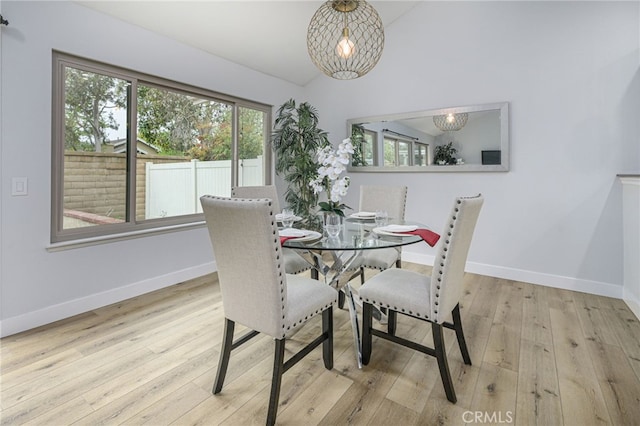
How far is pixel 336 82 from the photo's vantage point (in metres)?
4.61

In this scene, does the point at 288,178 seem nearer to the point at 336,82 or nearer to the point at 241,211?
the point at 336,82

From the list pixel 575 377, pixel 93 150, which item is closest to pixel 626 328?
pixel 575 377

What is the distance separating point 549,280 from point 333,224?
2653 mm

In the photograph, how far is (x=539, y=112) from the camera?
3.28 meters

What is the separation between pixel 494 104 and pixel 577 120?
75cm

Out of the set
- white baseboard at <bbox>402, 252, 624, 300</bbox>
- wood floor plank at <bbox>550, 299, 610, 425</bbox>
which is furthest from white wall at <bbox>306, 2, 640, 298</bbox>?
wood floor plank at <bbox>550, 299, 610, 425</bbox>

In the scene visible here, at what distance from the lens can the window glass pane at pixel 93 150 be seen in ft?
8.50

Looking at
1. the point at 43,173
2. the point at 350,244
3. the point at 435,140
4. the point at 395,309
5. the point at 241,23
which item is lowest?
the point at 395,309

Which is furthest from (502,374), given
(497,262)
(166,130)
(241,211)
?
(166,130)

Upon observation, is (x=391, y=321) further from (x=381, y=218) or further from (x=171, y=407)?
(x=171, y=407)

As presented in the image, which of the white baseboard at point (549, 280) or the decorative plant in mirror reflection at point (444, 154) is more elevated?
the decorative plant in mirror reflection at point (444, 154)

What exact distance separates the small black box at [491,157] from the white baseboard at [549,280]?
116 cm

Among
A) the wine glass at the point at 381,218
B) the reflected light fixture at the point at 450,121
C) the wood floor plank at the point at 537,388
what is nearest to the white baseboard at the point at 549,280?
the wood floor plank at the point at 537,388

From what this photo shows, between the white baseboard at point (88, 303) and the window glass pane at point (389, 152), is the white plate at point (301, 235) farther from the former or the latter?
the window glass pane at point (389, 152)
